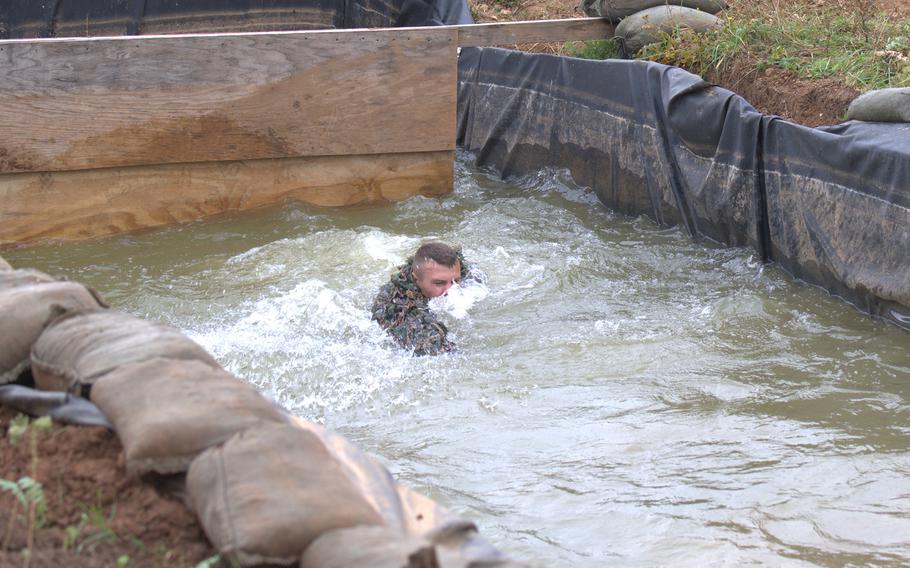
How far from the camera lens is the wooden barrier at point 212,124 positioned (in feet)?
24.4

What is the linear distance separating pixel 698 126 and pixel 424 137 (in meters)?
2.24

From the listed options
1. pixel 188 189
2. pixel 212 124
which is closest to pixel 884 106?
pixel 212 124

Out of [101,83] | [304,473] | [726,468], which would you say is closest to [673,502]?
[726,468]

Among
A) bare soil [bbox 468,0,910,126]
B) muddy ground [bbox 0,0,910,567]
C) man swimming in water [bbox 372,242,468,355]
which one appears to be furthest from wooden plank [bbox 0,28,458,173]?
muddy ground [bbox 0,0,910,567]

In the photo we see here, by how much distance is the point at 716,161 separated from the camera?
23.7 feet

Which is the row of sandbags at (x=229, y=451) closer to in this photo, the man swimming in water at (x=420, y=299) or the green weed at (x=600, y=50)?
the man swimming in water at (x=420, y=299)

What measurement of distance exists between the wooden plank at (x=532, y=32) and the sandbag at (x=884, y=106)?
3.35 m

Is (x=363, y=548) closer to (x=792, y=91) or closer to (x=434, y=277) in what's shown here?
(x=434, y=277)

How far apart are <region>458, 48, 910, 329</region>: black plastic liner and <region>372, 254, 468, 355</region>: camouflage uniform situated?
2.21m

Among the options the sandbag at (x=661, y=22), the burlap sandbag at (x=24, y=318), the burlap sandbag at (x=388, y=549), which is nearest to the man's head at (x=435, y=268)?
the burlap sandbag at (x=24, y=318)

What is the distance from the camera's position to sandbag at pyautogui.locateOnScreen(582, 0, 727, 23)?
369 inches

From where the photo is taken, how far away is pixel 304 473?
85.9 inches

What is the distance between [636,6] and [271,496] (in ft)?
26.6

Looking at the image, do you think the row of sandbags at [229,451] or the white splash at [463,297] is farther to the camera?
the white splash at [463,297]
